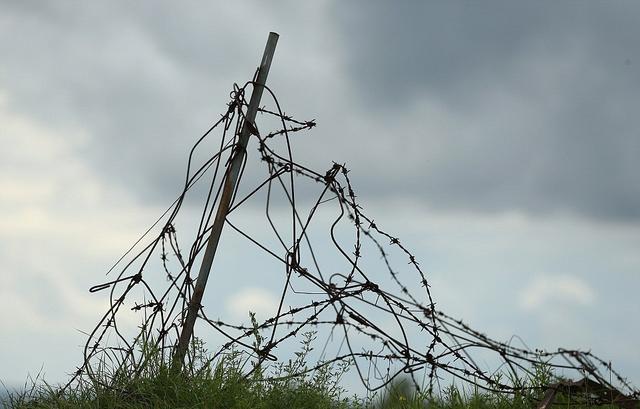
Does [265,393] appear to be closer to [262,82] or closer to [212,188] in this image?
[212,188]

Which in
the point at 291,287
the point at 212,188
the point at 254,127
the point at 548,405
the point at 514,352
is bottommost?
the point at 548,405

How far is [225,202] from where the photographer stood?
223 inches

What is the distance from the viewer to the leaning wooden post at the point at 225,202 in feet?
18.4

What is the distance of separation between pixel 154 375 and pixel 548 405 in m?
2.54

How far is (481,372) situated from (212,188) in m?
2.22

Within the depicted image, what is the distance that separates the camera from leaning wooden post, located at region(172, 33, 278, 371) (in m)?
5.61

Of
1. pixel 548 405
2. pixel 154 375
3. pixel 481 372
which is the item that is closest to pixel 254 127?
pixel 154 375

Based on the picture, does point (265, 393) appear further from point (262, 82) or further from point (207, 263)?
point (262, 82)

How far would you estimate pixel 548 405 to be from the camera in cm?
532

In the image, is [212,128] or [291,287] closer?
[291,287]

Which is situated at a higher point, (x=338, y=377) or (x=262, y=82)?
(x=262, y=82)

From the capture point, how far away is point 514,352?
18.1 ft

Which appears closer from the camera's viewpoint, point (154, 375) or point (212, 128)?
point (154, 375)

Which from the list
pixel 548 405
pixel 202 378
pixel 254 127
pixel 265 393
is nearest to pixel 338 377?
pixel 265 393
